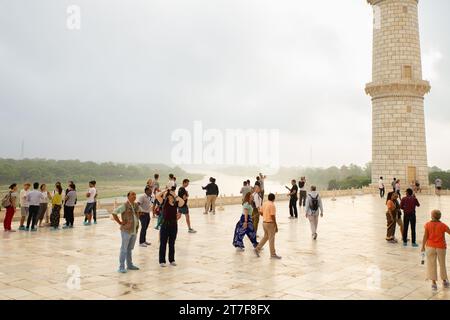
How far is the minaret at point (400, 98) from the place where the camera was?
108ft

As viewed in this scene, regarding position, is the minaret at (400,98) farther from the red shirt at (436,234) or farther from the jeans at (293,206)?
the red shirt at (436,234)

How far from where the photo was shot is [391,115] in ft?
110

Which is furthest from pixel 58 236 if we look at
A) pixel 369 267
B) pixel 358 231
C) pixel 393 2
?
pixel 393 2

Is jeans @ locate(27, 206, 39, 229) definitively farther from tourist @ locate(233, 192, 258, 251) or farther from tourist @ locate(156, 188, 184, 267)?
tourist @ locate(233, 192, 258, 251)

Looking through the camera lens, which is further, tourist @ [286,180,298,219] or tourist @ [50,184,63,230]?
tourist @ [286,180,298,219]

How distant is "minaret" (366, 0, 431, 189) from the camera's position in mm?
33031

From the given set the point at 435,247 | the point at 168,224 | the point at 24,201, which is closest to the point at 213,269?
the point at 168,224

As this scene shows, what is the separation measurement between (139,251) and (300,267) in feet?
14.7

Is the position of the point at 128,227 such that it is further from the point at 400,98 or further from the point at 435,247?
the point at 400,98

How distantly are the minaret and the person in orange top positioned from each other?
95.7ft

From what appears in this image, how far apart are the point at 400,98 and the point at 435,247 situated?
30991mm

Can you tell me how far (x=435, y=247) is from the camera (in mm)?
6480

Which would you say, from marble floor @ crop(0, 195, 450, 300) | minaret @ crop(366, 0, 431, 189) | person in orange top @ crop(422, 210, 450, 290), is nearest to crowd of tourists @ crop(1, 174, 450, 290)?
person in orange top @ crop(422, 210, 450, 290)
